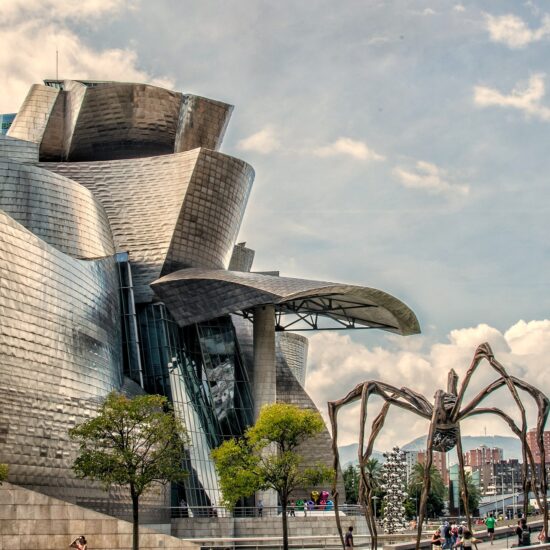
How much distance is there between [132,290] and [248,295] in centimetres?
815

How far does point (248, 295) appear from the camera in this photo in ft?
161

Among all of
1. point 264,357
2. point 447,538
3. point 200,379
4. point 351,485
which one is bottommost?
point 447,538

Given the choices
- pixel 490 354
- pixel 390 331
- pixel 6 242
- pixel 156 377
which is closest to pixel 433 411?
pixel 490 354

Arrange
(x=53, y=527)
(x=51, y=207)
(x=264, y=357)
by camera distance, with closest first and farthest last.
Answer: (x=53, y=527) → (x=51, y=207) → (x=264, y=357)

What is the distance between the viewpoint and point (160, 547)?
33625mm

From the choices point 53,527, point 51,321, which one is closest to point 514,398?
point 53,527

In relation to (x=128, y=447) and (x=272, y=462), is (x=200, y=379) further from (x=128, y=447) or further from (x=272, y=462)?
(x=128, y=447)

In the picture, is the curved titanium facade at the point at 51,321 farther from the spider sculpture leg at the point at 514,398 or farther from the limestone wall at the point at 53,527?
the spider sculpture leg at the point at 514,398

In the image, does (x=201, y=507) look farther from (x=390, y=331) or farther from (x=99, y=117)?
(x=99, y=117)

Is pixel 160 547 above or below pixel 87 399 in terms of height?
below

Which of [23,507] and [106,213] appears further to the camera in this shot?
[106,213]

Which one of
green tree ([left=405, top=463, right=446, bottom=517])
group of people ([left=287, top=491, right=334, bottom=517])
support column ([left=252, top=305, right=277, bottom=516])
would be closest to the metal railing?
group of people ([left=287, top=491, right=334, bottom=517])

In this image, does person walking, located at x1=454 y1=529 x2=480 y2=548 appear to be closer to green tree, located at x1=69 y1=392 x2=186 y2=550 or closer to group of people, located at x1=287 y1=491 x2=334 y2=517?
green tree, located at x1=69 y1=392 x2=186 y2=550

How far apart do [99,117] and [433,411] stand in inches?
1643
